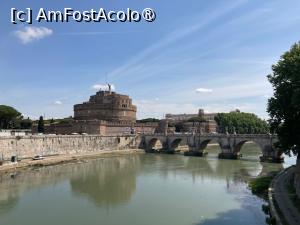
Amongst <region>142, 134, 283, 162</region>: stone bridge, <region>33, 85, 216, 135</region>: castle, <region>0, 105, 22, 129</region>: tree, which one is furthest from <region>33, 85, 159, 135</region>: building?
<region>0, 105, 22, 129</region>: tree

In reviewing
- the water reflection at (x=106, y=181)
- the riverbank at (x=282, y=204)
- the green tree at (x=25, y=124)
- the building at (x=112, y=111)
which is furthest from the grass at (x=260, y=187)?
the green tree at (x=25, y=124)

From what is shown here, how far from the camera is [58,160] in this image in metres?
38.3

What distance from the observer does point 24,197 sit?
22172 millimetres

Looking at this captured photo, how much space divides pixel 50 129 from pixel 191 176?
33.6 m

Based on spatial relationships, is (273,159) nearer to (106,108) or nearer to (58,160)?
(58,160)

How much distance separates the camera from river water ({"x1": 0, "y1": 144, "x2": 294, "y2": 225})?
57.4ft

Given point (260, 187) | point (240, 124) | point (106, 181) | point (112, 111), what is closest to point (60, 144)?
point (106, 181)

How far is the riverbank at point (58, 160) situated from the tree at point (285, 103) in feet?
63.8

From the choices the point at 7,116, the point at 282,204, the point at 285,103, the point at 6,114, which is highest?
the point at 6,114

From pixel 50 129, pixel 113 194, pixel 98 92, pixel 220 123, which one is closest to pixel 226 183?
pixel 113 194

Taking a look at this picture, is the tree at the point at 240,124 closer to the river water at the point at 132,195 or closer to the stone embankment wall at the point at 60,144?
the stone embankment wall at the point at 60,144

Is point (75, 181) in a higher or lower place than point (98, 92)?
lower

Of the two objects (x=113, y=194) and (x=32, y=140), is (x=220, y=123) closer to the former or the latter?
(x=32, y=140)

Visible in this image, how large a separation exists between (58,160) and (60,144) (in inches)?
239
